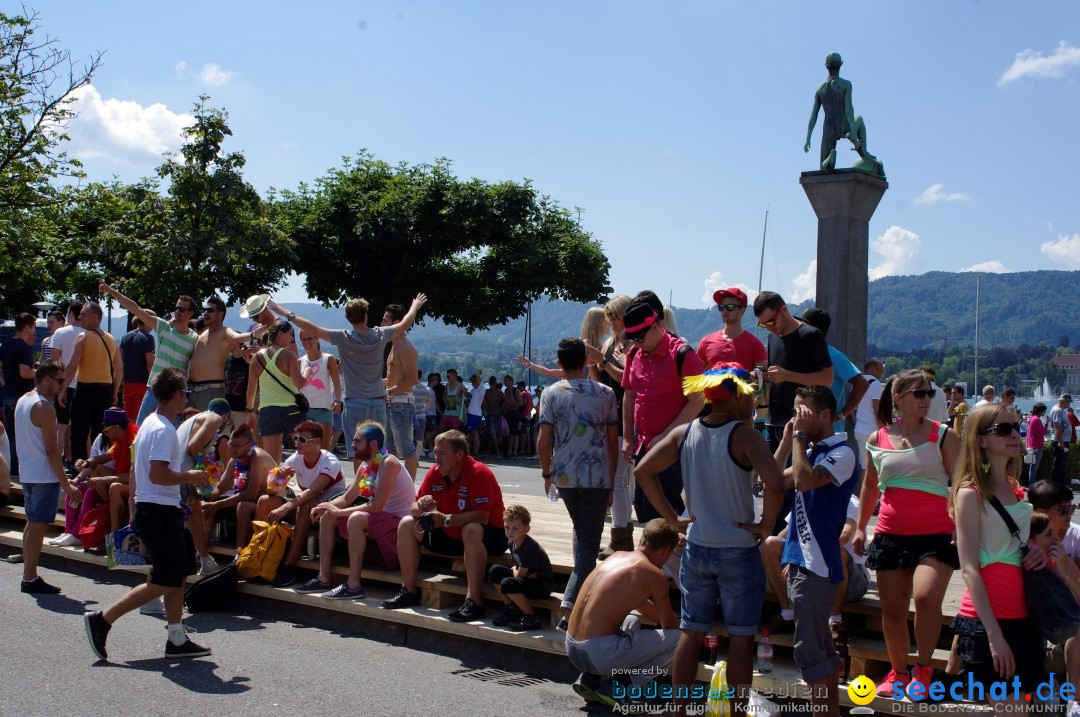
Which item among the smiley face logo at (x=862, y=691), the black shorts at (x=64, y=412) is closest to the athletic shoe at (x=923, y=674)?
the smiley face logo at (x=862, y=691)

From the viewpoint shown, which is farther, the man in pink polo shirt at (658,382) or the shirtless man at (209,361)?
the shirtless man at (209,361)

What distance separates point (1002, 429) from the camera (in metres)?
4.29

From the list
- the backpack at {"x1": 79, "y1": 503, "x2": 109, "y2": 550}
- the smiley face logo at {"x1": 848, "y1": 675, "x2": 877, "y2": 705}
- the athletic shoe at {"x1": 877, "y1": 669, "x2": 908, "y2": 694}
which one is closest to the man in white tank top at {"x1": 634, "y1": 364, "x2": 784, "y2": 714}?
the smiley face logo at {"x1": 848, "y1": 675, "x2": 877, "y2": 705}

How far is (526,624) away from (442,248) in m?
22.6

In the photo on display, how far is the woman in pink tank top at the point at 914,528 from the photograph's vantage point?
15.6 ft

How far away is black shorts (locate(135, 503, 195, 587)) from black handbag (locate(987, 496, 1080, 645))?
5.06 meters

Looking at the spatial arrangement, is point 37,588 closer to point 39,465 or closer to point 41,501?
point 41,501

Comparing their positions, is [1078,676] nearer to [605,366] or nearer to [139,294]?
[605,366]

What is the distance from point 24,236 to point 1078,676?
24889 millimetres

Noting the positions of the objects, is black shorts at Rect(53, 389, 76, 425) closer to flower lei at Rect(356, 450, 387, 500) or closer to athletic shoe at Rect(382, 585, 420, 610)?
flower lei at Rect(356, 450, 387, 500)

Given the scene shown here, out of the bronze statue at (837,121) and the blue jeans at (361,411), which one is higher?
the bronze statue at (837,121)

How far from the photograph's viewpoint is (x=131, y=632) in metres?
7.27

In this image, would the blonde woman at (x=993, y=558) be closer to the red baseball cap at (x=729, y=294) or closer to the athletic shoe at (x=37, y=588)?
the red baseball cap at (x=729, y=294)

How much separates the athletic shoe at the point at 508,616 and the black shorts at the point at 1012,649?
3.10 metres
